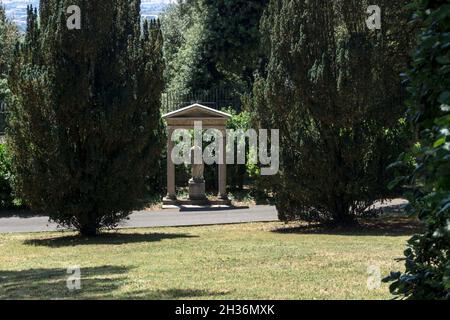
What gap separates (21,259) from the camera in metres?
14.0

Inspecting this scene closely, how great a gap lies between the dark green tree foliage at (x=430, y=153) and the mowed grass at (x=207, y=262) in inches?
164

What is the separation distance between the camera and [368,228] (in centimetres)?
1839

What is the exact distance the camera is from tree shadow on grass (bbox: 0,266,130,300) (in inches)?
366

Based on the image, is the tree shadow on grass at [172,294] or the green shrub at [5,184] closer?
the tree shadow on grass at [172,294]

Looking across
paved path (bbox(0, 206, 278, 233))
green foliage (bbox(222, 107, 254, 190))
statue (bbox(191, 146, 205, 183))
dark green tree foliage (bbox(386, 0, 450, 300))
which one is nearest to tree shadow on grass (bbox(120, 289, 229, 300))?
dark green tree foliage (bbox(386, 0, 450, 300))

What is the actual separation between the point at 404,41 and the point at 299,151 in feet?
15.2

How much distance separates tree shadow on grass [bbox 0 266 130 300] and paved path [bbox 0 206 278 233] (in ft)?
25.7

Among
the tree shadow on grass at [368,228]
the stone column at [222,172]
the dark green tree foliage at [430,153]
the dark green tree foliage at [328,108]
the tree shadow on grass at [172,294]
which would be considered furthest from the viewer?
the stone column at [222,172]

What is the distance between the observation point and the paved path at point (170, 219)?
20938 millimetres

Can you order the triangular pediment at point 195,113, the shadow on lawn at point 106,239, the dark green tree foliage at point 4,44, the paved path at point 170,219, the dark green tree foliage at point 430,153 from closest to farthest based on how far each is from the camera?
the dark green tree foliage at point 430,153 → the shadow on lawn at point 106,239 → the paved path at point 170,219 → the triangular pediment at point 195,113 → the dark green tree foliage at point 4,44

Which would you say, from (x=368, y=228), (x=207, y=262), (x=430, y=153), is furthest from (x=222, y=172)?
(x=430, y=153)

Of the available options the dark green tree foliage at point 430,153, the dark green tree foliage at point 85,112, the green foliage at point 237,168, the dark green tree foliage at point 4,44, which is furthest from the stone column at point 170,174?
the dark green tree foliage at point 430,153

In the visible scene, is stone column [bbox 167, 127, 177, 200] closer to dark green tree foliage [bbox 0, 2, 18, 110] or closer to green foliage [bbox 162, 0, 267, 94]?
green foliage [bbox 162, 0, 267, 94]

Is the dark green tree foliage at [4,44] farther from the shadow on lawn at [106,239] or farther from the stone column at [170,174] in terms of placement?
the shadow on lawn at [106,239]
